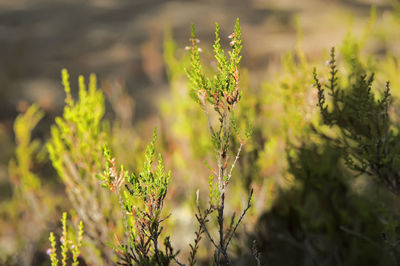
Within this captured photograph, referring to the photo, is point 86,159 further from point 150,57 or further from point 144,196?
point 150,57

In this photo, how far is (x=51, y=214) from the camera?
11.3 feet

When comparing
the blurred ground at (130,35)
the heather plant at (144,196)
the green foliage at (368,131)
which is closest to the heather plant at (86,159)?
the heather plant at (144,196)

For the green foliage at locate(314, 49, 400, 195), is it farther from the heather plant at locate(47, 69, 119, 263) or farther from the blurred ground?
the blurred ground

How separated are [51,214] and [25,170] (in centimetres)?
60

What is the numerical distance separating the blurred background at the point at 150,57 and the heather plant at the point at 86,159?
40.9 inches

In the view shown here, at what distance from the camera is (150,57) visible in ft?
25.9

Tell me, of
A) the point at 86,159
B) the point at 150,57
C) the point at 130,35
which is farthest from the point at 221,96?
the point at 130,35

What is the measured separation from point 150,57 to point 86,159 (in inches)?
235

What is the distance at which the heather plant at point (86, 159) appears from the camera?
2197 mm

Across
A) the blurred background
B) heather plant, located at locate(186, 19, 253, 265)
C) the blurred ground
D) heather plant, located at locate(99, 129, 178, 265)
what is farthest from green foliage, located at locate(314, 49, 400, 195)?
the blurred ground

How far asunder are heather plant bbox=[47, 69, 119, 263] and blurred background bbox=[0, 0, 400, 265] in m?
1.04

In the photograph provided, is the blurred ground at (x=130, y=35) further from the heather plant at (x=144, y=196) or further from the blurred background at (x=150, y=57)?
the heather plant at (x=144, y=196)

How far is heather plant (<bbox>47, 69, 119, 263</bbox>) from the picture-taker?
2.20 m

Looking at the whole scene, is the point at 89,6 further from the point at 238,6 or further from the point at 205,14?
the point at 238,6
